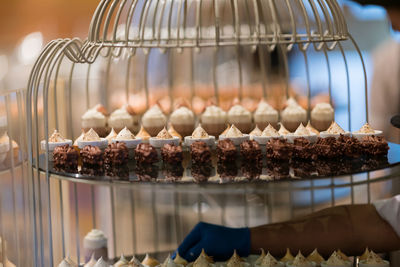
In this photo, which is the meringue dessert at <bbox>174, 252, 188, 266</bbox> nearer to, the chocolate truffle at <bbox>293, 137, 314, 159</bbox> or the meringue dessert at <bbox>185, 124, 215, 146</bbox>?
the meringue dessert at <bbox>185, 124, 215, 146</bbox>

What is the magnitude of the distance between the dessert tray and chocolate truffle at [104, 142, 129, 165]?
2 centimetres

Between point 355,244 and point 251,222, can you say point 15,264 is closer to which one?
point 355,244

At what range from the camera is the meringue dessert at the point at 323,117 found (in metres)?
2.34

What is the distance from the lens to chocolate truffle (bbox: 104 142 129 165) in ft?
5.61

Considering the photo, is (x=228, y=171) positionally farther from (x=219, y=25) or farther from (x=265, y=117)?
(x=265, y=117)

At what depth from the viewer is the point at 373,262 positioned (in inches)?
71.2

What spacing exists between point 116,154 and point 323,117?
38.3 inches

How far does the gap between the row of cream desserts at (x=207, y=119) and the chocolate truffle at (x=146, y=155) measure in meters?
0.51

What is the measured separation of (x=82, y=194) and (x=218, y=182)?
2.59m

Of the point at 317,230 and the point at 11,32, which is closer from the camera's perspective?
the point at 317,230

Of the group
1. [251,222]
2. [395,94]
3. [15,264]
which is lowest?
[251,222]

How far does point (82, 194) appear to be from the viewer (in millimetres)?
3844

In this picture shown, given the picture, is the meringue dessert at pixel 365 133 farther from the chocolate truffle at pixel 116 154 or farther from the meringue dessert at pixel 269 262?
the chocolate truffle at pixel 116 154

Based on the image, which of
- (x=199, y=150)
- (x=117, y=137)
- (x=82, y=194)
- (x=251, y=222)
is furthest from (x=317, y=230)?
(x=82, y=194)
